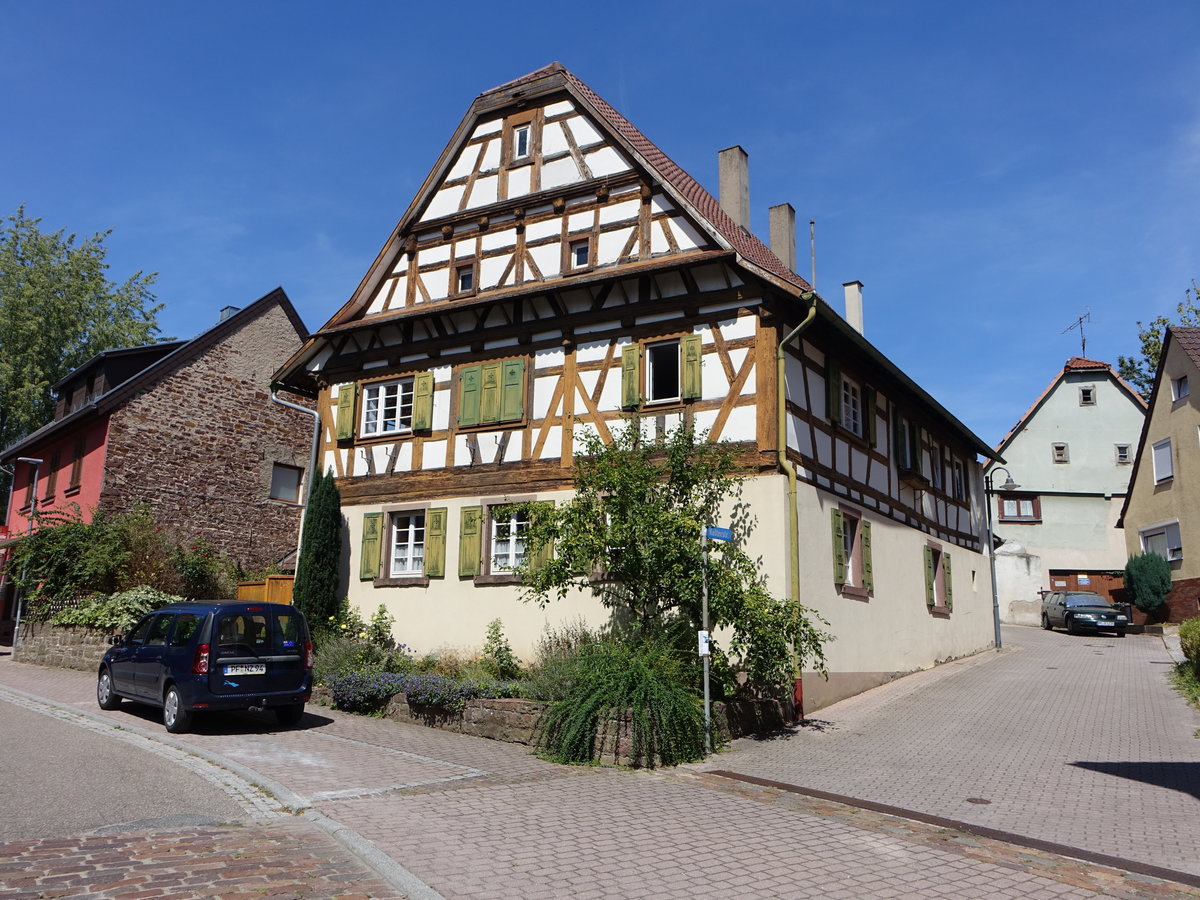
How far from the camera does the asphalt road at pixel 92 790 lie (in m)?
7.45

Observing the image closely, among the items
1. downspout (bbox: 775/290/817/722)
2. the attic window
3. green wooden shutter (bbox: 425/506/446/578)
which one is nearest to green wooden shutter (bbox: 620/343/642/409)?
downspout (bbox: 775/290/817/722)

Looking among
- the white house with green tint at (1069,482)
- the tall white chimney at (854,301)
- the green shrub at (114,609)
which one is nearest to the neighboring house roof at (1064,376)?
the white house with green tint at (1069,482)

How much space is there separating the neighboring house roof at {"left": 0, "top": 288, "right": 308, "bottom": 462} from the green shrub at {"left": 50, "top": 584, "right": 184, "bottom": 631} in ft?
17.7

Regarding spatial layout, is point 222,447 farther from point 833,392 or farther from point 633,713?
point 633,713

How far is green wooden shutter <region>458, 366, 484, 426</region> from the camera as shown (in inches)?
682

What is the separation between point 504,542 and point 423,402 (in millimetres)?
3253

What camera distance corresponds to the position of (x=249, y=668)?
12219 millimetres

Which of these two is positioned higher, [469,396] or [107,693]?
[469,396]

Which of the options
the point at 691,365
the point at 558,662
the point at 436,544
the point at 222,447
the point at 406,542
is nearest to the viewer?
the point at 558,662

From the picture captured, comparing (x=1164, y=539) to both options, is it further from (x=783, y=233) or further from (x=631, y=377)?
(x=631, y=377)

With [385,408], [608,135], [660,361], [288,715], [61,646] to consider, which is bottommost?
[288,715]

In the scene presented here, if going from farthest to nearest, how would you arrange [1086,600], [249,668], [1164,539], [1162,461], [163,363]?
1. [1162,461]
2. [1164,539]
3. [1086,600]
4. [163,363]
5. [249,668]

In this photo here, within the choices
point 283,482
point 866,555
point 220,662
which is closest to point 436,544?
point 220,662

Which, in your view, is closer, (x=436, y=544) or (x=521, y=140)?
(x=436, y=544)
